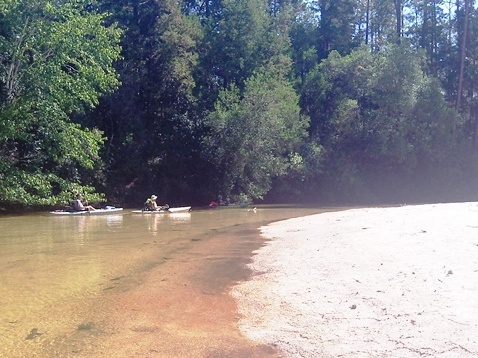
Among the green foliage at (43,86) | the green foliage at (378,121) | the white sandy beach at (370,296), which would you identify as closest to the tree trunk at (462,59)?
the green foliage at (378,121)

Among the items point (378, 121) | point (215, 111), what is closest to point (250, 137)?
point (215, 111)

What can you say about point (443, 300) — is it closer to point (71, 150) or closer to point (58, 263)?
Answer: point (58, 263)

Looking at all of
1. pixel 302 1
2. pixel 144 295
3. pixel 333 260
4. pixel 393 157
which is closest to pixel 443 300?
pixel 333 260

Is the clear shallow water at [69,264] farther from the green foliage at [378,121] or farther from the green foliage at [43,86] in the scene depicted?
the green foliage at [378,121]

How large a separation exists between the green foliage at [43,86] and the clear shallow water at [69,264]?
4.72 meters

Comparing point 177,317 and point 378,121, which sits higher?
point 378,121

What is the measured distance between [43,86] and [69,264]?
16122 mm

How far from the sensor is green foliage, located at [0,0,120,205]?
24.6 m

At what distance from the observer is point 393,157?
38.6 metres

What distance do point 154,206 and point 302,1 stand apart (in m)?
33.8

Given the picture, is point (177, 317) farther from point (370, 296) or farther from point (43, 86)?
point (43, 86)

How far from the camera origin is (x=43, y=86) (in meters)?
24.7

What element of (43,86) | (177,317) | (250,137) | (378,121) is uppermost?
(43,86)

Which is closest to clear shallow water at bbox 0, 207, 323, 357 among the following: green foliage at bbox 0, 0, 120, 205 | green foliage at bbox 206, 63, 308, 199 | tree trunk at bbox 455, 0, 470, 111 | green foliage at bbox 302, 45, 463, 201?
green foliage at bbox 0, 0, 120, 205
